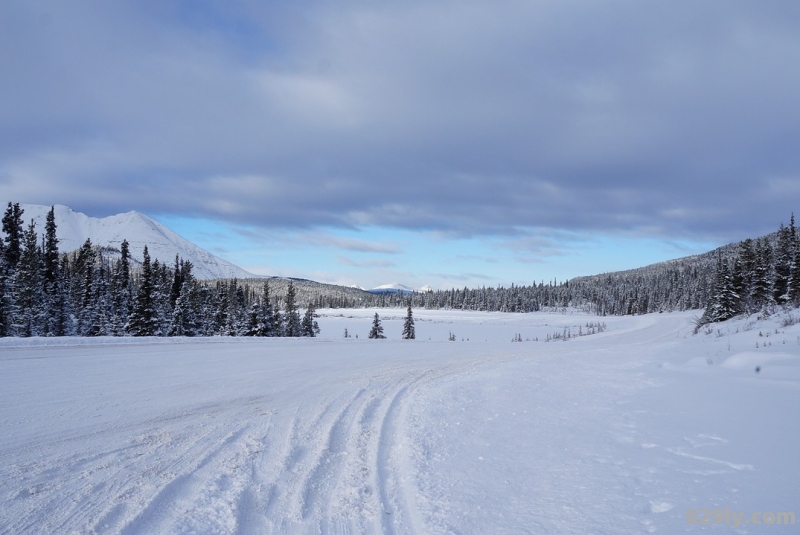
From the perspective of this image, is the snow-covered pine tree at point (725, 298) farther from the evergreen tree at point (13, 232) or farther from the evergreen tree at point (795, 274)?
the evergreen tree at point (13, 232)

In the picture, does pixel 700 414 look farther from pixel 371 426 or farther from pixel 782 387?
pixel 371 426

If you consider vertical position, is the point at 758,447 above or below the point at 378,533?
above

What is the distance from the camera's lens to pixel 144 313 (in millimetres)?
33719

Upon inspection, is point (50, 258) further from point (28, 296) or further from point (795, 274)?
point (795, 274)

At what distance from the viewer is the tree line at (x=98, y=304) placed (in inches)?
1266

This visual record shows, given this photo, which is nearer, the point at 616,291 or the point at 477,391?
the point at 477,391

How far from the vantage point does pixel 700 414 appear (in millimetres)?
6266

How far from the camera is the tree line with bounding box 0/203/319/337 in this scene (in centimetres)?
3216

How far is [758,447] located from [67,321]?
48.6m

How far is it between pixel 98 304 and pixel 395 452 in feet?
152

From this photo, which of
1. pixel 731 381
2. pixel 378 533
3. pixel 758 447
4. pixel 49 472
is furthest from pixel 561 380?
pixel 49 472

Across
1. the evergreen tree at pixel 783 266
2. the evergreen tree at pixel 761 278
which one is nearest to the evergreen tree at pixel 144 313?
the evergreen tree at pixel 761 278

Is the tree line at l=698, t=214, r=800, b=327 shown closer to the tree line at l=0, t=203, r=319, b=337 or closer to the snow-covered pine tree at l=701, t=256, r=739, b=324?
the snow-covered pine tree at l=701, t=256, r=739, b=324

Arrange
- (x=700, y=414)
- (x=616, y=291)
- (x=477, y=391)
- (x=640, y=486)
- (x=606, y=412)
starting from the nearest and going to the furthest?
(x=640, y=486)
(x=700, y=414)
(x=606, y=412)
(x=477, y=391)
(x=616, y=291)
